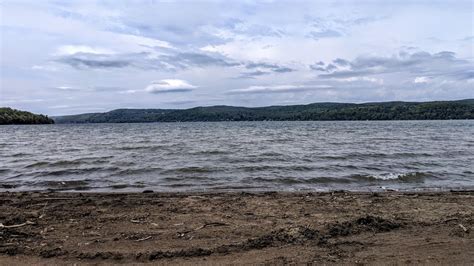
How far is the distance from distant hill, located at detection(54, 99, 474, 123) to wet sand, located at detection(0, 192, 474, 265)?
15912 centimetres

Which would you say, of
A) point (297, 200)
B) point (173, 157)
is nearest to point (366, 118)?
point (173, 157)

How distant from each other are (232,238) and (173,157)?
16.9m

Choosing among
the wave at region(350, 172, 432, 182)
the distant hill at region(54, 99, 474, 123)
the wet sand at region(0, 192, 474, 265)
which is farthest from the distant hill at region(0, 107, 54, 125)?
the wet sand at region(0, 192, 474, 265)

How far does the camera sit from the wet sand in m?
5.86

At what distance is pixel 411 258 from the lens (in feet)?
18.7

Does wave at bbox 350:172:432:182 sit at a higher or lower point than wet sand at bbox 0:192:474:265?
lower

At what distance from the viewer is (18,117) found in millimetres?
133750

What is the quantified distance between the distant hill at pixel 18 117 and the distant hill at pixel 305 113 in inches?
1286

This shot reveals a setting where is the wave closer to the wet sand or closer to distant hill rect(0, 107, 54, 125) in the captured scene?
the wet sand

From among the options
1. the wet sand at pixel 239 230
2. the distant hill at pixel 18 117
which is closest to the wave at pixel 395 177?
the wet sand at pixel 239 230

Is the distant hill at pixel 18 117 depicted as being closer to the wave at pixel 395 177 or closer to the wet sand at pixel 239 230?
the wave at pixel 395 177

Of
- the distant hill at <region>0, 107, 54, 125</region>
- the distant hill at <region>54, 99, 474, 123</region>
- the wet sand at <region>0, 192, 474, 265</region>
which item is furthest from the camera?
the distant hill at <region>54, 99, 474, 123</region>

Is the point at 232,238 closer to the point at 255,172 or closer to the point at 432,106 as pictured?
the point at 255,172

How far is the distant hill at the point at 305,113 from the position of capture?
160 meters
